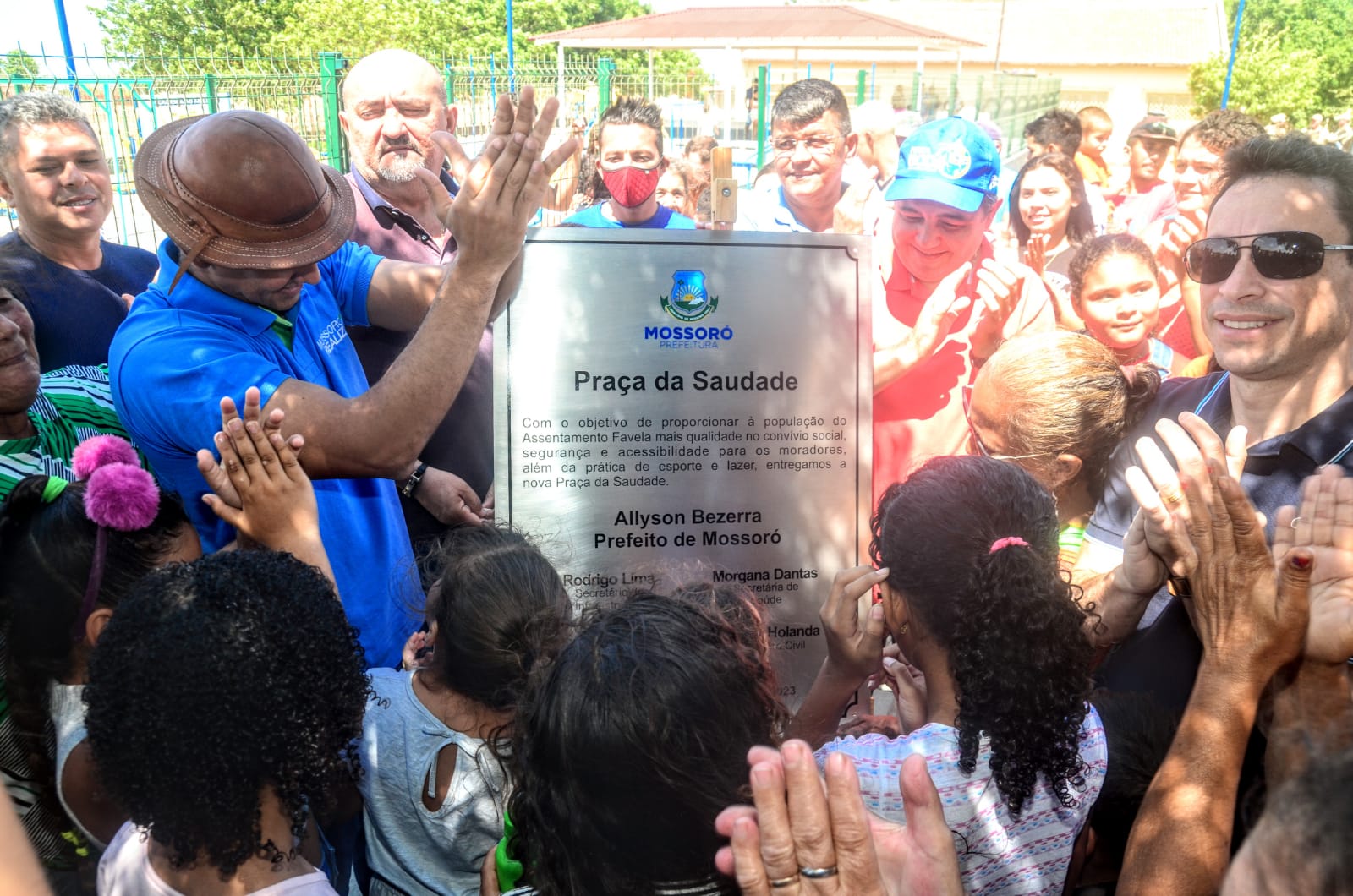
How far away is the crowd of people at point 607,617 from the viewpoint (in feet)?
4.64

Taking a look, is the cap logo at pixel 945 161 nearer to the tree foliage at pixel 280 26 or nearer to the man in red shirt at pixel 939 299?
the man in red shirt at pixel 939 299

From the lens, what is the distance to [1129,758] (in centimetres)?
185

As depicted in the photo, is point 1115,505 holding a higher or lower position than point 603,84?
lower

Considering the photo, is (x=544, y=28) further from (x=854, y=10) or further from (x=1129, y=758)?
(x=1129, y=758)

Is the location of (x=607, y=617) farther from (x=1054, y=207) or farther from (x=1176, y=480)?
(x=1054, y=207)

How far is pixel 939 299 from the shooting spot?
2.86 meters

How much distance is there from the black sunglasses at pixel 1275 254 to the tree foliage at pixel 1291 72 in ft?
65.3

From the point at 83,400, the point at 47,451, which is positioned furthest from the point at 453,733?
the point at 83,400

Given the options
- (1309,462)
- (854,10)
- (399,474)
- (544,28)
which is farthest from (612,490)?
(544,28)

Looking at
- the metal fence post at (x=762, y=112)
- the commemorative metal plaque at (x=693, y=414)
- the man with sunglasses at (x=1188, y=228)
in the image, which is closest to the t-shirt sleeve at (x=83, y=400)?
the commemorative metal plaque at (x=693, y=414)

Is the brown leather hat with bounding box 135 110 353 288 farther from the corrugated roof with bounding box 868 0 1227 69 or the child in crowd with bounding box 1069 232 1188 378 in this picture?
the corrugated roof with bounding box 868 0 1227 69

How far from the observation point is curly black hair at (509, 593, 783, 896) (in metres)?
1.37

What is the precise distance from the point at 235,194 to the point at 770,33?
612 inches

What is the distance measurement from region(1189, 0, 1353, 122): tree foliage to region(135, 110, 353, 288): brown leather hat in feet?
69.5
